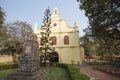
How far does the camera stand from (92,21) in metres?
22.2

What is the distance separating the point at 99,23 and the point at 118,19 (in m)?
2.52

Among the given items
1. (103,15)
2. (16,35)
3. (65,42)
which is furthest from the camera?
(16,35)

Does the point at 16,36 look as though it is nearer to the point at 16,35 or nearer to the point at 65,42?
the point at 16,35

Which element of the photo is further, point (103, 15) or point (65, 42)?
point (65, 42)

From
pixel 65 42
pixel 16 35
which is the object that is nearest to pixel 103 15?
pixel 65 42

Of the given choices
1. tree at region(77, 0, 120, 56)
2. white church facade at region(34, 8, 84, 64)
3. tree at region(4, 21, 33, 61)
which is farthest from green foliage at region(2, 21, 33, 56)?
tree at region(77, 0, 120, 56)

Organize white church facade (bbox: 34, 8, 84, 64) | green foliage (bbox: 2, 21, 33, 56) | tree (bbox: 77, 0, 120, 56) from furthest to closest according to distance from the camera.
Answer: green foliage (bbox: 2, 21, 33, 56)
white church facade (bbox: 34, 8, 84, 64)
tree (bbox: 77, 0, 120, 56)

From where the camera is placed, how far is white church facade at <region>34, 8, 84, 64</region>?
36100 mm

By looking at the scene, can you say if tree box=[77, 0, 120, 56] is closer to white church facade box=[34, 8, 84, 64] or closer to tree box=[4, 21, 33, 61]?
white church facade box=[34, 8, 84, 64]

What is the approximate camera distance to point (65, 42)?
37125 millimetres

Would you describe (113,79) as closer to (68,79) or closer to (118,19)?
(68,79)

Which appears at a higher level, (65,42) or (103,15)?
(103,15)

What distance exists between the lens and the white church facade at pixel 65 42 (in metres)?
36.1

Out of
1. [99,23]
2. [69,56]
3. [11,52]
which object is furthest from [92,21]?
[11,52]
